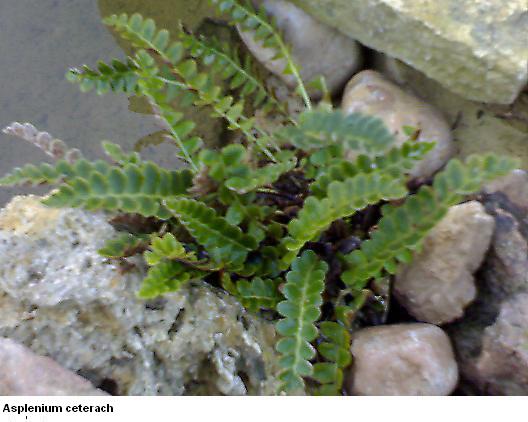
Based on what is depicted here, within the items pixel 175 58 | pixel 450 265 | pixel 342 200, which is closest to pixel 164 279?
Answer: pixel 342 200

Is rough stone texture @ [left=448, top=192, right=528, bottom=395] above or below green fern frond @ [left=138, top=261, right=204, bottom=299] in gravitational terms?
above

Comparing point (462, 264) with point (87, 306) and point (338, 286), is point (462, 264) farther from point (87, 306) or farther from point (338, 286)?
point (87, 306)

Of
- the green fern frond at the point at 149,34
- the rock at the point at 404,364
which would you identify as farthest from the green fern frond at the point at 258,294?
the green fern frond at the point at 149,34

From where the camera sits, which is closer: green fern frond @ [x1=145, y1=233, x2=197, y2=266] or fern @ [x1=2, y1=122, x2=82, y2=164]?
green fern frond @ [x1=145, y1=233, x2=197, y2=266]

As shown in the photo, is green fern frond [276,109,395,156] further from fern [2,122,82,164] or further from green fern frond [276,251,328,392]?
fern [2,122,82,164]

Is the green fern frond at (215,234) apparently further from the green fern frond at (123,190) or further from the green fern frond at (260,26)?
the green fern frond at (260,26)

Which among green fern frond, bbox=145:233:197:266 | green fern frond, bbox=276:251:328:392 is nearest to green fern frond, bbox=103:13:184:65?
green fern frond, bbox=145:233:197:266
